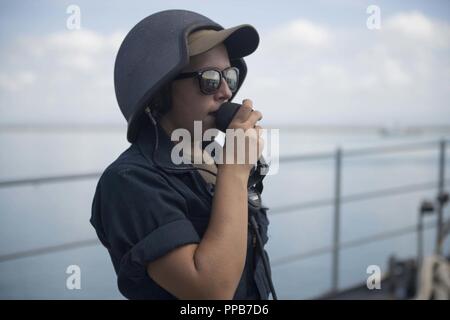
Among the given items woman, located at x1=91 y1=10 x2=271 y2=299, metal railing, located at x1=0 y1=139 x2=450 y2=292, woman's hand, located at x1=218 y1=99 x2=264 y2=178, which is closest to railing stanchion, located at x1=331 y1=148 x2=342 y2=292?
metal railing, located at x1=0 y1=139 x2=450 y2=292

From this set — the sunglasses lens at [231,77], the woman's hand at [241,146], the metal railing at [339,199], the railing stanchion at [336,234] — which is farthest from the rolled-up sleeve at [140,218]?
the railing stanchion at [336,234]

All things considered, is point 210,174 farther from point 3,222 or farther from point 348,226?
point 348,226

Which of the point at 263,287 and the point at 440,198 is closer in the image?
the point at 263,287

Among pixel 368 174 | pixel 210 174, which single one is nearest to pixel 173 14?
pixel 210 174

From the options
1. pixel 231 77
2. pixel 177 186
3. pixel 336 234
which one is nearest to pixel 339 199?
pixel 336 234

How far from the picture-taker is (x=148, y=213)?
2.52 ft

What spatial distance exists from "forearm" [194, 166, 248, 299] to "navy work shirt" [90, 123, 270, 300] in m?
0.03

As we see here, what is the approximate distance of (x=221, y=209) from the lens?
77 centimetres

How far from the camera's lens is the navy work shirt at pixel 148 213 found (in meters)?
0.76

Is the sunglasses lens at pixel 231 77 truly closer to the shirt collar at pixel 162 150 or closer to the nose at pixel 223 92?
the nose at pixel 223 92

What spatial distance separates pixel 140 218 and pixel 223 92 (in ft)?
0.94

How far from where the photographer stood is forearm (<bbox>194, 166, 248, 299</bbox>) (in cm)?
74

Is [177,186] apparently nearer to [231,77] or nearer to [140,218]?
[140,218]
